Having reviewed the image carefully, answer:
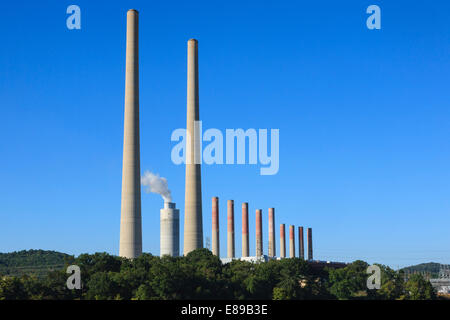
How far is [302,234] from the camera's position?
17075 centimetres

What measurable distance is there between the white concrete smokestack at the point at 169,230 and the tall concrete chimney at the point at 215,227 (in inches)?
449

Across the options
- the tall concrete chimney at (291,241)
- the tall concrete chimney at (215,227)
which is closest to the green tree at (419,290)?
the tall concrete chimney at (215,227)

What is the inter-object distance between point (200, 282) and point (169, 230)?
43.9 meters

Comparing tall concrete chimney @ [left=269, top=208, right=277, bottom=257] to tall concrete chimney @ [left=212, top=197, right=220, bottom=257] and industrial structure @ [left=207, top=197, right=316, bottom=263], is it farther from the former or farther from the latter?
tall concrete chimney @ [left=212, top=197, right=220, bottom=257]

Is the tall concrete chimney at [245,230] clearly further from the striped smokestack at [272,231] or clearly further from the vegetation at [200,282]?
the vegetation at [200,282]

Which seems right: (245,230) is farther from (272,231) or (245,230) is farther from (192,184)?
(192,184)

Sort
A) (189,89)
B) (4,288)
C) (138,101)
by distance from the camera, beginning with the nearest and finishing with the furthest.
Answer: (4,288) → (138,101) → (189,89)

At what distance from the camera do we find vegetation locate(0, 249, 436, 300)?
258ft

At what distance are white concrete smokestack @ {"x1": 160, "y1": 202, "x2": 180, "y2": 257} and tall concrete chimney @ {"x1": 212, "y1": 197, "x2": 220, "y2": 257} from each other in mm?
11412

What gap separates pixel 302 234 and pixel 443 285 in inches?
1435
